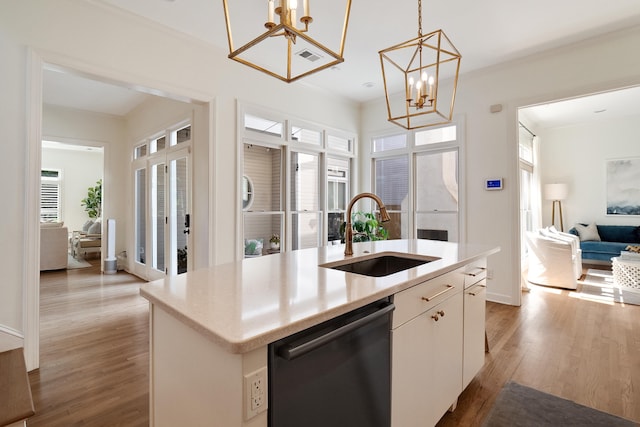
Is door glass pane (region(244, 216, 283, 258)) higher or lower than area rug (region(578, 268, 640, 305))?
higher

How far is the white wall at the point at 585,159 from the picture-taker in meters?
6.45

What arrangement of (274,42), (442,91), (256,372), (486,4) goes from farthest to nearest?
1. (442,91)
2. (274,42)
3. (486,4)
4. (256,372)

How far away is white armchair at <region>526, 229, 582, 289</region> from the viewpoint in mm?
4660

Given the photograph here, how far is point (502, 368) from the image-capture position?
8.05ft

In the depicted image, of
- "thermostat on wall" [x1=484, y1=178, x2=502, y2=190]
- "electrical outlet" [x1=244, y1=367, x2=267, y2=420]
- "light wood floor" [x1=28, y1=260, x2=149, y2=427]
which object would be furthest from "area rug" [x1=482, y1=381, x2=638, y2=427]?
"thermostat on wall" [x1=484, y1=178, x2=502, y2=190]

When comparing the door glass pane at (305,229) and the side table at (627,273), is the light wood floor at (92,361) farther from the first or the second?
the side table at (627,273)

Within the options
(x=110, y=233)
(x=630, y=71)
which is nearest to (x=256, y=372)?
(x=630, y=71)

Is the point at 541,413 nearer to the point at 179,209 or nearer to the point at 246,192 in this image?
the point at 246,192

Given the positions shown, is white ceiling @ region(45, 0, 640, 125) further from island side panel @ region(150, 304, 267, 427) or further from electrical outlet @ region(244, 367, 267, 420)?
electrical outlet @ region(244, 367, 267, 420)

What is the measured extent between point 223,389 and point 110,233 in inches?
246

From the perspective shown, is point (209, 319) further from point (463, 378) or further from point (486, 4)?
point (486, 4)

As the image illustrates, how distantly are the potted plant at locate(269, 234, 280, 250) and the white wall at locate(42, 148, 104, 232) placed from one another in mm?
8313

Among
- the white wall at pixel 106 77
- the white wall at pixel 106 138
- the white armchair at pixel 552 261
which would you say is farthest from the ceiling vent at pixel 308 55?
the white wall at pixel 106 138

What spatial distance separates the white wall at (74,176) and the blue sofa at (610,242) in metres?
12.9
